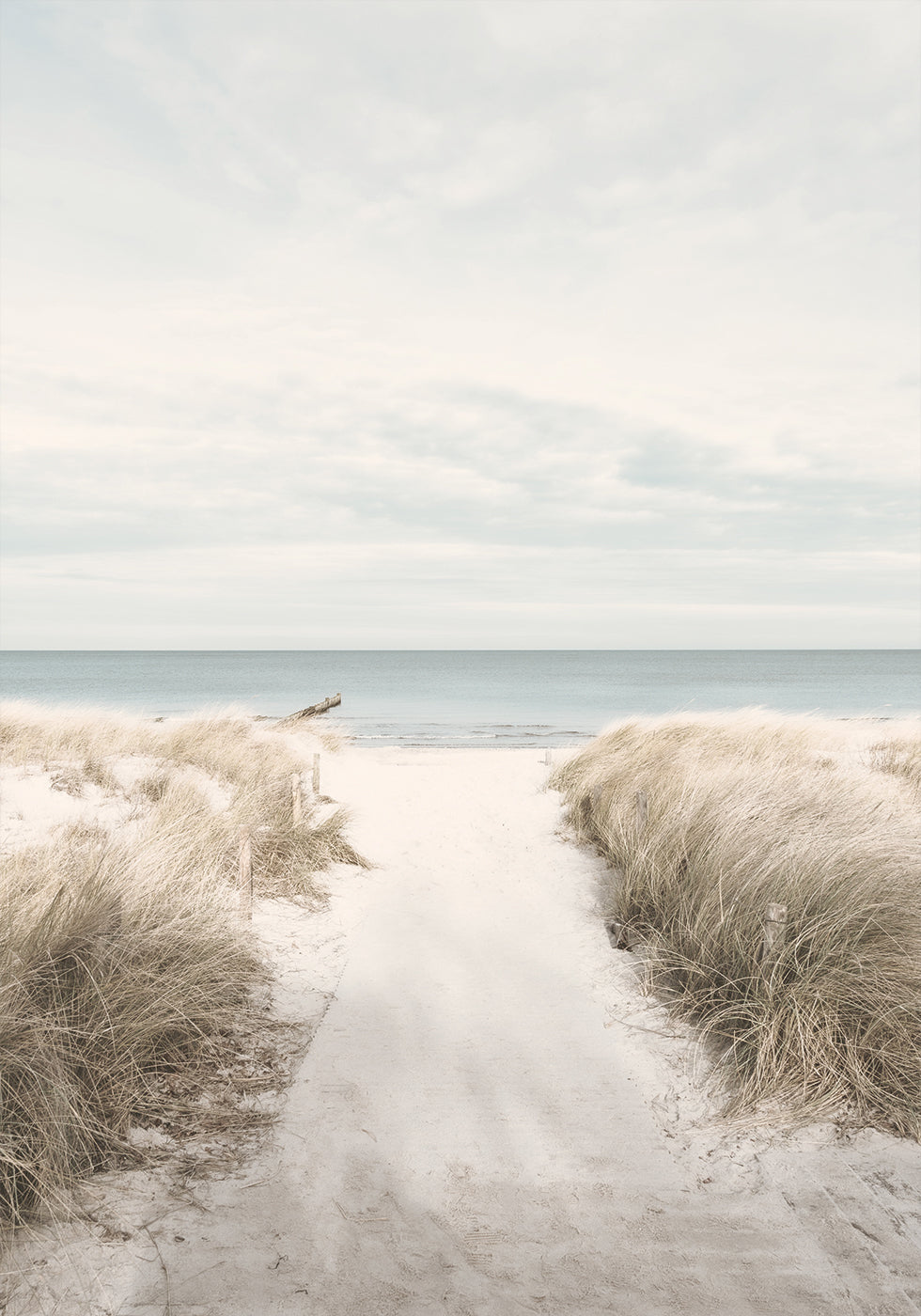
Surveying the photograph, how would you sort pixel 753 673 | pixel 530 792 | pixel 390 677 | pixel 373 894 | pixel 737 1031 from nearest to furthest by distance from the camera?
pixel 737 1031 → pixel 373 894 → pixel 530 792 → pixel 390 677 → pixel 753 673

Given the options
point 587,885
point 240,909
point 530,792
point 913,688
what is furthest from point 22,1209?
point 913,688

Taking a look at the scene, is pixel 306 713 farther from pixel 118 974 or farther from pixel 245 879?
pixel 118 974

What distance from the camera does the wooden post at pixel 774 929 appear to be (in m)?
4.41

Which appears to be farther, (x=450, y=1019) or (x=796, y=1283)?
(x=450, y=1019)

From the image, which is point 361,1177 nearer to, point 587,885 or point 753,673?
point 587,885

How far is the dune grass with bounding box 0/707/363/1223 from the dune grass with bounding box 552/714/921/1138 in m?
2.77

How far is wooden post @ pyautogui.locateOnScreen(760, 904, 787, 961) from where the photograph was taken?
4406 mm

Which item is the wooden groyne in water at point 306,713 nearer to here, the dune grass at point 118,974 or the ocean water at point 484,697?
the ocean water at point 484,697

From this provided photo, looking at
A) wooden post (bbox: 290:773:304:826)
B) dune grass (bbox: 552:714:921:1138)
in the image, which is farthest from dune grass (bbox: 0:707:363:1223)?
dune grass (bbox: 552:714:921:1138)

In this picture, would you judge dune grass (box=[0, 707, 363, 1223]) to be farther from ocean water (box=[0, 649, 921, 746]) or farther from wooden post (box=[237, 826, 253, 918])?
ocean water (box=[0, 649, 921, 746])

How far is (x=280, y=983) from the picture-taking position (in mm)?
5332

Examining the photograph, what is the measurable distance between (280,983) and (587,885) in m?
3.50

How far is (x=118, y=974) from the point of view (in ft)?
13.4

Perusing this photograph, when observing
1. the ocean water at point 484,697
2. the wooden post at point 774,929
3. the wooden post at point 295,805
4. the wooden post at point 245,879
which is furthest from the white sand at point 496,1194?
the ocean water at point 484,697
